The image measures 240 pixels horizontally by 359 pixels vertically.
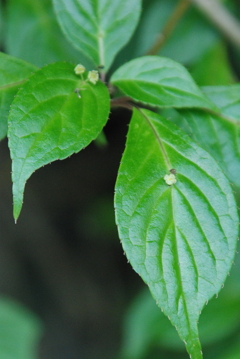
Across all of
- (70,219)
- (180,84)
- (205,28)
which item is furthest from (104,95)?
(70,219)

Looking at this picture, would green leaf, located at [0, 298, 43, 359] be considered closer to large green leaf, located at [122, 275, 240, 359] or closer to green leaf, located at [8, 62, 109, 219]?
large green leaf, located at [122, 275, 240, 359]

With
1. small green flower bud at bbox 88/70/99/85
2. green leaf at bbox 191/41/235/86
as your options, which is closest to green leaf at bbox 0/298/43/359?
green leaf at bbox 191/41/235/86

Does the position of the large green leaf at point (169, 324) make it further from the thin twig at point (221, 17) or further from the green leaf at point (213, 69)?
the thin twig at point (221, 17)

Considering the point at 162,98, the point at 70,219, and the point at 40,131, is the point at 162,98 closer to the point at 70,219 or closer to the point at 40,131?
the point at 40,131

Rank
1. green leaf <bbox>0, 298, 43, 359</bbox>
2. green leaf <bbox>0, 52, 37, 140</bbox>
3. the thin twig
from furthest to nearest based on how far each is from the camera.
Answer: green leaf <bbox>0, 298, 43, 359</bbox> → the thin twig → green leaf <bbox>0, 52, 37, 140</bbox>

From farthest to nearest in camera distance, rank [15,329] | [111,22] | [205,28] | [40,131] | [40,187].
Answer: [40,187] < [15,329] < [205,28] < [111,22] < [40,131]

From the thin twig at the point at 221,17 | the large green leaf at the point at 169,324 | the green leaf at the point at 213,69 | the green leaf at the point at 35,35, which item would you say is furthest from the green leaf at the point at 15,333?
the thin twig at the point at 221,17
